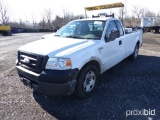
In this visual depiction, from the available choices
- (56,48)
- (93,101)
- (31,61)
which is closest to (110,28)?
(56,48)

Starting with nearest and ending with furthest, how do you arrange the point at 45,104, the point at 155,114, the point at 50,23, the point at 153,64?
the point at 155,114
the point at 45,104
the point at 153,64
the point at 50,23

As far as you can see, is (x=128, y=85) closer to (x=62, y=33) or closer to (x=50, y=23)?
(x=62, y=33)

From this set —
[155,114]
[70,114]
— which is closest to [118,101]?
[155,114]

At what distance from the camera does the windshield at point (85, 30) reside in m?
4.59

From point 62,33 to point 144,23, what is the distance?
967 inches

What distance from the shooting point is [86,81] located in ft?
13.1

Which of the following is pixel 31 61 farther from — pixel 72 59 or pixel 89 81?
pixel 89 81

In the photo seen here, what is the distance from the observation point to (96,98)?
406cm

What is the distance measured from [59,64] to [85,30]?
6.02 ft
